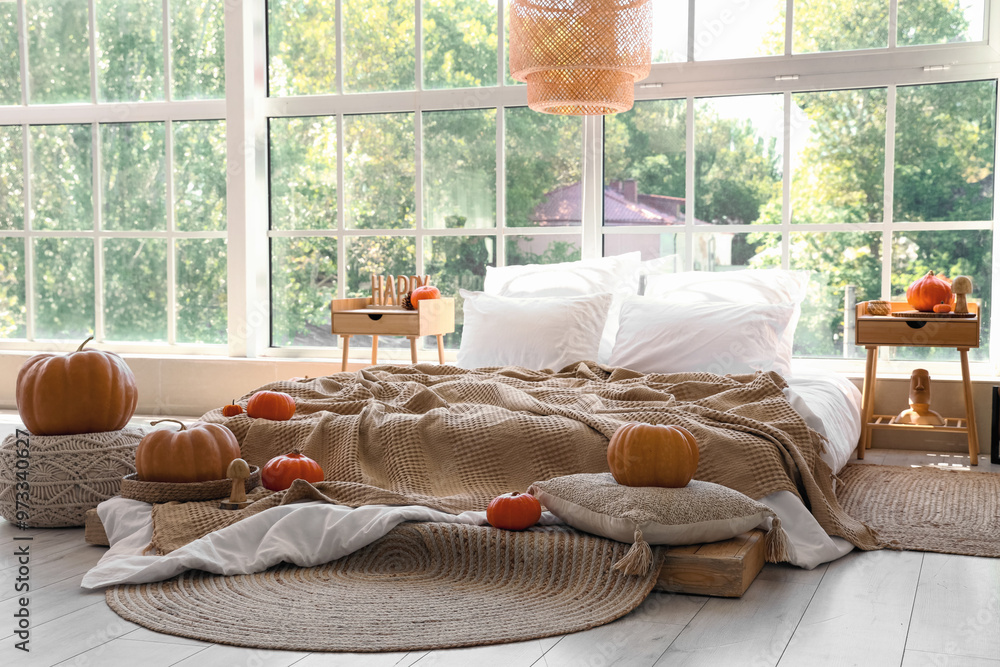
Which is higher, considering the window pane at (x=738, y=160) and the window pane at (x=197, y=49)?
the window pane at (x=197, y=49)

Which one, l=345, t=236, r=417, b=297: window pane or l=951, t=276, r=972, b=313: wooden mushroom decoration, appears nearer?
l=951, t=276, r=972, b=313: wooden mushroom decoration

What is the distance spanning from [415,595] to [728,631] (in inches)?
25.0

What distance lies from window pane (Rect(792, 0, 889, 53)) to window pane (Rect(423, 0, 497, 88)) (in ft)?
5.00

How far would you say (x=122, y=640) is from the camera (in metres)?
1.76

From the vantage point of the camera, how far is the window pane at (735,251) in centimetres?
464

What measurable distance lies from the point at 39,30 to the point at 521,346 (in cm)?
376

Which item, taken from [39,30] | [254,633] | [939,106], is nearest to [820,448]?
[254,633]

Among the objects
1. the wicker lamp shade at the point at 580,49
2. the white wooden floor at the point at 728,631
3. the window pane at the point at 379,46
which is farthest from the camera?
the window pane at the point at 379,46

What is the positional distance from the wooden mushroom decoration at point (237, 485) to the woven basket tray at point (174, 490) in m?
0.07

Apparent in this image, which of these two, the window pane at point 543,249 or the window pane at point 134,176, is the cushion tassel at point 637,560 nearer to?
the window pane at point 543,249

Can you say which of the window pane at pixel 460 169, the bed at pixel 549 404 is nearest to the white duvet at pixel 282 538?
the bed at pixel 549 404

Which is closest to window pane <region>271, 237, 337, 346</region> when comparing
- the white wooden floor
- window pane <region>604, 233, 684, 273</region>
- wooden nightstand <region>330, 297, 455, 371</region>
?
A: wooden nightstand <region>330, 297, 455, 371</region>

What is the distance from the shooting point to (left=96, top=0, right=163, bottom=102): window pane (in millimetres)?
5496

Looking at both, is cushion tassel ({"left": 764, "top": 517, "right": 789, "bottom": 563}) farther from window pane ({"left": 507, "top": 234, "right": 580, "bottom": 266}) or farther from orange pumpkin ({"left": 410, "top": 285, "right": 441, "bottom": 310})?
window pane ({"left": 507, "top": 234, "right": 580, "bottom": 266})
